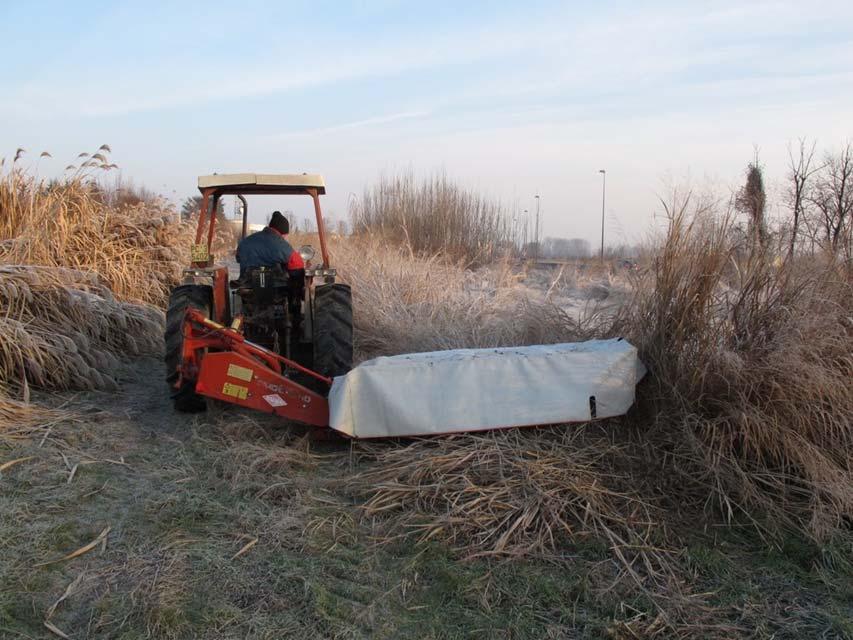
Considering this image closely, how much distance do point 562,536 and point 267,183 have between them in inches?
141

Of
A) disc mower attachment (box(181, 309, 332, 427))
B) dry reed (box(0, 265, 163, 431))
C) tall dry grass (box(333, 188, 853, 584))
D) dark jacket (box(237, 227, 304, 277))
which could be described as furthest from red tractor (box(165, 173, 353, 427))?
dry reed (box(0, 265, 163, 431))

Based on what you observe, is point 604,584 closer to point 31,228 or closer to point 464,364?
point 464,364

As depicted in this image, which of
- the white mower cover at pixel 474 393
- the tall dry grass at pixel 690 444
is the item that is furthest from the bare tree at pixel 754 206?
the white mower cover at pixel 474 393

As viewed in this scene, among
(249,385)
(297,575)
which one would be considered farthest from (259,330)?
(297,575)

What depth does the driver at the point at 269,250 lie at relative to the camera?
17.8 feet

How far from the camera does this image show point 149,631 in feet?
7.98

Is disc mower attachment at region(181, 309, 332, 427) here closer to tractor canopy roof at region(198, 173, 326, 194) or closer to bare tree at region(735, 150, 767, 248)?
tractor canopy roof at region(198, 173, 326, 194)

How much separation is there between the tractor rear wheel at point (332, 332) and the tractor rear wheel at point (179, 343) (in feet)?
2.93

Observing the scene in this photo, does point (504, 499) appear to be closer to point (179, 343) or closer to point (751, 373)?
point (751, 373)

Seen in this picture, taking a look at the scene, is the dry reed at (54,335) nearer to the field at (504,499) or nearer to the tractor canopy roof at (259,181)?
the field at (504,499)

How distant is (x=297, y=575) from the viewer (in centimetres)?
287

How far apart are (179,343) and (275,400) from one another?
1.24 m

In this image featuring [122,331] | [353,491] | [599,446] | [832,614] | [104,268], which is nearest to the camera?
[832,614]

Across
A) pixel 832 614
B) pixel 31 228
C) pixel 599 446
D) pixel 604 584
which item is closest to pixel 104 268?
pixel 31 228
